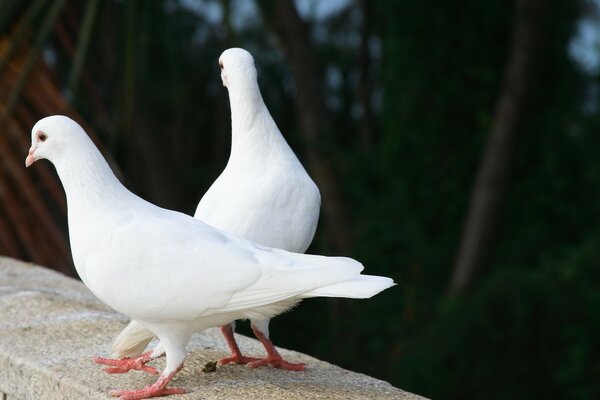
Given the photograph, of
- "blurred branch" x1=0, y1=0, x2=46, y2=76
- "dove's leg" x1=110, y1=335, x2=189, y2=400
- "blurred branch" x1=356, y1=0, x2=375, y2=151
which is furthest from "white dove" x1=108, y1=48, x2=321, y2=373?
"blurred branch" x1=356, y1=0, x2=375, y2=151

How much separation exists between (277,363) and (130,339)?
508 millimetres

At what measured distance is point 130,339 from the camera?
2.86 meters

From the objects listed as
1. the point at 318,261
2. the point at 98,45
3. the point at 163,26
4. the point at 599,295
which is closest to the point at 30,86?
the point at 163,26

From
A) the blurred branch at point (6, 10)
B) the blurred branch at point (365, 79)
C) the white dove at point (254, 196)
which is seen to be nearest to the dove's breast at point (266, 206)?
the white dove at point (254, 196)

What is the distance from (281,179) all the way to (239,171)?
0.48 ft

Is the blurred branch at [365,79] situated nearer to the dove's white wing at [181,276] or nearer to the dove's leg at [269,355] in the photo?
the dove's leg at [269,355]

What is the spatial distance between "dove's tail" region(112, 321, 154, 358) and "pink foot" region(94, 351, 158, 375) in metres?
0.02

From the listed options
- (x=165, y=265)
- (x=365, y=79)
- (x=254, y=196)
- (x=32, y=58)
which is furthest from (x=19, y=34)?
(x=365, y=79)

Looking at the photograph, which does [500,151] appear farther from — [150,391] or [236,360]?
[150,391]

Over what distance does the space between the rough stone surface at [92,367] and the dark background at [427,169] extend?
5.44 ft

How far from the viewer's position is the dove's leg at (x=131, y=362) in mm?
2852

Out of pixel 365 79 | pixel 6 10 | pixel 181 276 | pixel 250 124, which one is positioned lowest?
pixel 181 276

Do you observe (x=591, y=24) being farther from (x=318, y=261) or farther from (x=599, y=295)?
(x=318, y=261)

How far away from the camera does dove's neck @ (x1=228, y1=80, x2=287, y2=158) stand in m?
3.12
